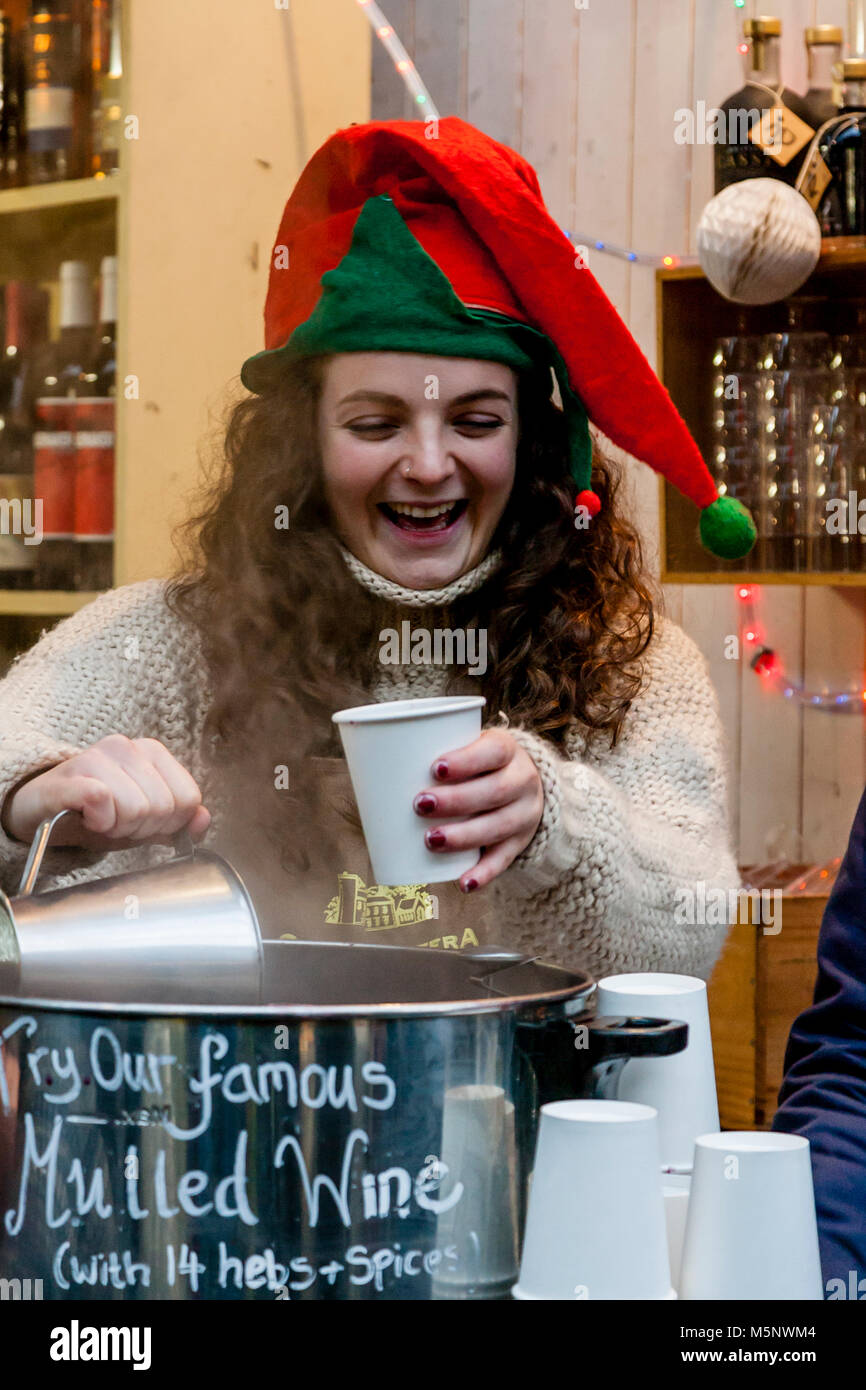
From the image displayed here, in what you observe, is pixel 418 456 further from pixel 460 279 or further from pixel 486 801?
pixel 486 801

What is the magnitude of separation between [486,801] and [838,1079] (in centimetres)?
25

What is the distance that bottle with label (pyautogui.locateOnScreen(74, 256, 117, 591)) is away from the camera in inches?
66.6

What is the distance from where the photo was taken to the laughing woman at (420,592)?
1.01 metres

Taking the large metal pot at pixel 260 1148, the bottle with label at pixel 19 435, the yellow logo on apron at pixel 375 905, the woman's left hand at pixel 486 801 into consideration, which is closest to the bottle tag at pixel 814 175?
the bottle with label at pixel 19 435

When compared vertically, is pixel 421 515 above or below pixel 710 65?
below

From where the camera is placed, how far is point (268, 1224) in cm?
51

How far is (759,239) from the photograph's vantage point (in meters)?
1.62

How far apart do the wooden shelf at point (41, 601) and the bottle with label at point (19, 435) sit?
0.06 ft

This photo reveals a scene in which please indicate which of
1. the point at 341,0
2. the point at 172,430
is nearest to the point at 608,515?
the point at 172,430

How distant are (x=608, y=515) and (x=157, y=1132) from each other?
2.70ft

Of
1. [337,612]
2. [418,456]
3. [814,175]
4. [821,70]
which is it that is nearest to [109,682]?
[337,612]
